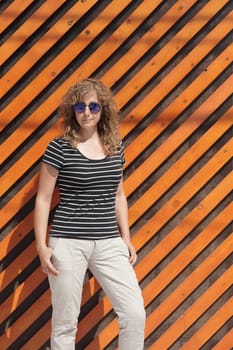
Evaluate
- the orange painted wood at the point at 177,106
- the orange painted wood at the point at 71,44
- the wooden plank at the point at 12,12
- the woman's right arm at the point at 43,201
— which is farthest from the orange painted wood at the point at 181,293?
the wooden plank at the point at 12,12

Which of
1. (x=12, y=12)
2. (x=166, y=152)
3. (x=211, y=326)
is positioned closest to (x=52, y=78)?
(x=12, y=12)

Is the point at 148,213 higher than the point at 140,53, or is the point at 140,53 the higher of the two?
the point at 140,53

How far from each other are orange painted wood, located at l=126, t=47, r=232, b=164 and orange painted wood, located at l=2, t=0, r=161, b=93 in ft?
1.34

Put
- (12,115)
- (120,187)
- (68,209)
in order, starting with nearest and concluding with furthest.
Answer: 1. (68,209)
2. (120,187)
3. (12,115)

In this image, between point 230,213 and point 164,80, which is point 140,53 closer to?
point 164,80

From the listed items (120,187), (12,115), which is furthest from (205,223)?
(12,115)

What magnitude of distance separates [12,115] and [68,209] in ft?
2.90

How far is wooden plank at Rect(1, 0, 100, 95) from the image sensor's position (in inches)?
136

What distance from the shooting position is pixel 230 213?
3.51 metres

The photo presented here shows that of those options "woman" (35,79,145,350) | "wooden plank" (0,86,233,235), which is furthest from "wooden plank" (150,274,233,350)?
"wooden plank" (0,86,233,235)

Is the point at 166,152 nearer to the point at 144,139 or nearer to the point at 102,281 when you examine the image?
the point at 144,139

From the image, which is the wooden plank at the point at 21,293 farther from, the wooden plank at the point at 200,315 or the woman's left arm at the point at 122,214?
the wooden plank at the point at 200,315

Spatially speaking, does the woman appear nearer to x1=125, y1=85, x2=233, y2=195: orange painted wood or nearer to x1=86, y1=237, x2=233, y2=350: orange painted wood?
x1=125, y1=85, x2=233, y2=195: orange painted wood

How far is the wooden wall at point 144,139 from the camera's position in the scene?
3457 millimetres
